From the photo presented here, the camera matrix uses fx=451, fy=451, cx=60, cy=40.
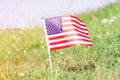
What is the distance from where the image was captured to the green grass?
5.52 meters

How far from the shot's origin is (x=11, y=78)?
5469 millimetres

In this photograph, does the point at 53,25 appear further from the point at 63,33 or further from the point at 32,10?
the point at 32,10

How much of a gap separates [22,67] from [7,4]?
3884 mm

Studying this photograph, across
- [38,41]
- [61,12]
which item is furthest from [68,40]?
[61,12]

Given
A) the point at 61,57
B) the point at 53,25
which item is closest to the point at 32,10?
the point at 61,57

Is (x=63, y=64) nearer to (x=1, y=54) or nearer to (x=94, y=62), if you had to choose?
(x=94, y=62)

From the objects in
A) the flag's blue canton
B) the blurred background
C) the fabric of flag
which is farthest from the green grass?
the blurred background

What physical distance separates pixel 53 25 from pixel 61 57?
0.99 m

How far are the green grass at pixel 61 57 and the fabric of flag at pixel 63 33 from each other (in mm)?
347

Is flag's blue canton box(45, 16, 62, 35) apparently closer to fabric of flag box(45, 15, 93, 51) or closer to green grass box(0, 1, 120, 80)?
fabric of flag box(45, 15, 93, 51)

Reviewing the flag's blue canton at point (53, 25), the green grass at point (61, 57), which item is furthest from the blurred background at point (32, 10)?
the flag's blue canton at point (53, 25)

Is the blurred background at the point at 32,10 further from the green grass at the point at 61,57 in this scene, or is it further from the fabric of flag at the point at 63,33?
the fabric of flag at the point at 63,33

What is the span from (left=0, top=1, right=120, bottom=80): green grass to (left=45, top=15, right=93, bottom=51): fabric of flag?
347mm

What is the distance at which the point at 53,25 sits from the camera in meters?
5.62
